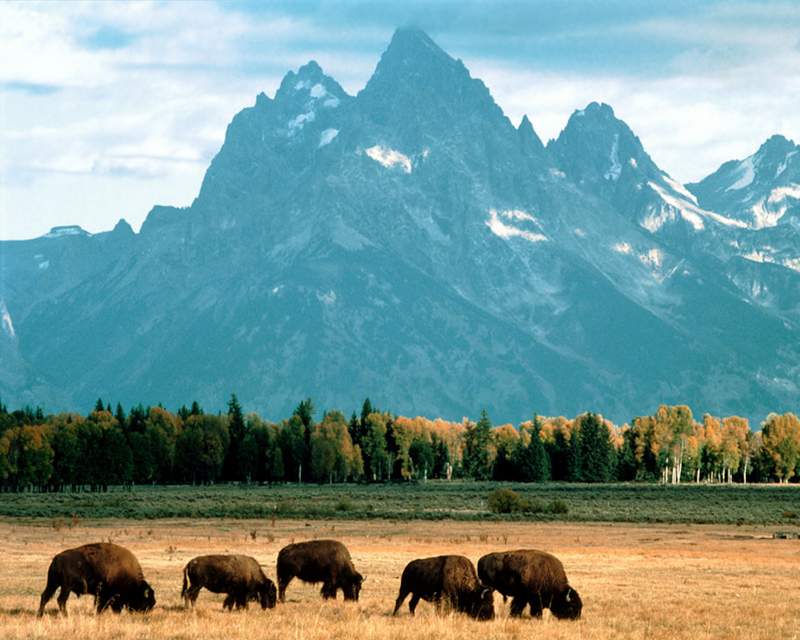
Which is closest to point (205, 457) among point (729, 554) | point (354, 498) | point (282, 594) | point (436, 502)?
point (354, 498)

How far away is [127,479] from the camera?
150250 mm

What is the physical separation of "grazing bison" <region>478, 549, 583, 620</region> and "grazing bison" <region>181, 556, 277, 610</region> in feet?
19.8

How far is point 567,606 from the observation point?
2769 cm

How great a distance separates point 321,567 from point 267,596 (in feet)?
8.21

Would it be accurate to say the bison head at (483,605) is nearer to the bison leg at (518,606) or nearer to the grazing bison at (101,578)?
the bison leg at (518,606)

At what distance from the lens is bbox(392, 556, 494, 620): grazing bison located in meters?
27.1

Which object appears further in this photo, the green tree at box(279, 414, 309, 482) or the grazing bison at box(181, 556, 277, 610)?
the green tree at box(279, 414, 309, 482)

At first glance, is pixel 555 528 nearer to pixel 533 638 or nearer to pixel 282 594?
pixel 282 594

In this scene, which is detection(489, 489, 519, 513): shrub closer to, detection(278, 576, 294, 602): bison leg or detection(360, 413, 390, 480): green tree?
detection(278, 576, 294, 602): bison leg

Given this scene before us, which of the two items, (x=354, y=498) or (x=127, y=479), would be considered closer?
(x=354, y=498)

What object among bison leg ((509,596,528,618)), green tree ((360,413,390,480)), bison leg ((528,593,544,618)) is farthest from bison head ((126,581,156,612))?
green tree ((360,413,390,480))

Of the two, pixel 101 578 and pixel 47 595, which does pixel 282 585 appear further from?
pixel 47 595

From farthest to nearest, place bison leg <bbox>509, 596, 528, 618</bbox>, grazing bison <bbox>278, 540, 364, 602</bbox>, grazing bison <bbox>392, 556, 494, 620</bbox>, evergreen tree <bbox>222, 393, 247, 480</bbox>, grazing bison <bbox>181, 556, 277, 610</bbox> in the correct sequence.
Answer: evergreen tree <bbox>222, 393, 247, 480</bbox> < grazing bison <bbox>278, 540, 364, 602</bbox> < bison leg <bbox>509, 596, 528, 618</bbox> < grazing bison <bbox>181, 556, 277, 610</bbox> < grazing bison <bbox>392, 556, 494, 620</bbox>

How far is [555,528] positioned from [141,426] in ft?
387
